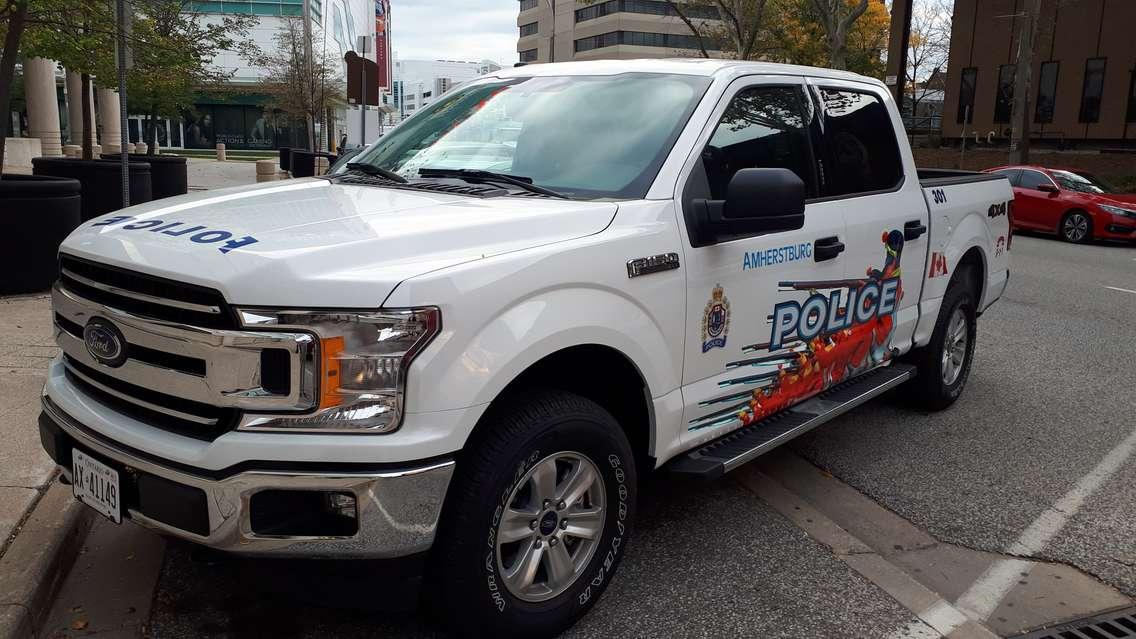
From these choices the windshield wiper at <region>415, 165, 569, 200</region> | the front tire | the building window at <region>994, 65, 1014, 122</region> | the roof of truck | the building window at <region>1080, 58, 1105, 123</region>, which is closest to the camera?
the front tire

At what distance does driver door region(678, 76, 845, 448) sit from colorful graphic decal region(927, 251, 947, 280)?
3.99 feet

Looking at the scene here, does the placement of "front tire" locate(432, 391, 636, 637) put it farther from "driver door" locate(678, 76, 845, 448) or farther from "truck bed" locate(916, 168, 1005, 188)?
"truck bed" locate(916, 168, 1005, 188)

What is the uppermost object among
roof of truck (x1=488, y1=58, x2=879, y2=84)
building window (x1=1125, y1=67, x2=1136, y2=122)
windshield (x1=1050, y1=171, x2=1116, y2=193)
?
building window (x1=1125, y1=67, x2=1136, y2=122)

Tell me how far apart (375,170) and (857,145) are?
2436mm

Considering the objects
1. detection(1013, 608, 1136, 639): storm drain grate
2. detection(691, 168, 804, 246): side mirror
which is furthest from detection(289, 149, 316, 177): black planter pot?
detection(1013, 608, 1136, 639): storm drain grate

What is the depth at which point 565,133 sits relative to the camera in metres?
3.84

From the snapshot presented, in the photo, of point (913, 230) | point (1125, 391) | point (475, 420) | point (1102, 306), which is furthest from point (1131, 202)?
point (475, 420)

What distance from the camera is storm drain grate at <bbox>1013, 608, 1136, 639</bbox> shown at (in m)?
3.37

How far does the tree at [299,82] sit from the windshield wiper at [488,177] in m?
27.6

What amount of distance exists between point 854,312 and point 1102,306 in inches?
286

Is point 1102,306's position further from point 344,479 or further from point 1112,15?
point 1112,15

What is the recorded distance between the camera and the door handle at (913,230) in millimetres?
4953

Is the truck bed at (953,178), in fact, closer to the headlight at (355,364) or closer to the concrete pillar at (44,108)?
the headlight at (355,364)

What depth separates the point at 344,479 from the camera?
2510 millimetres
